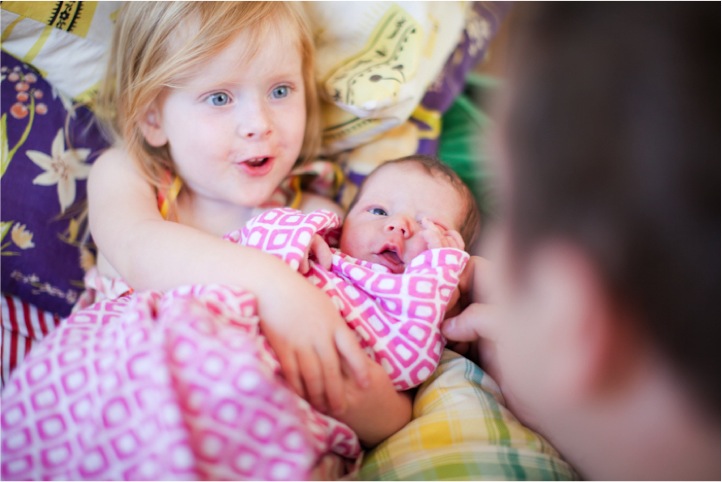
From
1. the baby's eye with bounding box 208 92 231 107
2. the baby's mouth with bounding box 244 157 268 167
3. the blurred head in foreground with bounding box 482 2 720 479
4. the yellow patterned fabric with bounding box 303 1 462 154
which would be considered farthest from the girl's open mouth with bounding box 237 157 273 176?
the blurred head in foreground with bounding box 482 2 720 479

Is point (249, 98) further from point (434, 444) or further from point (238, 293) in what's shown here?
point (434, 444)

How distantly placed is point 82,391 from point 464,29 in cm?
114

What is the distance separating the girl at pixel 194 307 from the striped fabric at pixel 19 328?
5.0 inches

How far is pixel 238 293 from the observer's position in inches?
30.3

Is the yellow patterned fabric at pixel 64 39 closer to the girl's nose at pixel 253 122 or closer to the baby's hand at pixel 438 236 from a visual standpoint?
the girl's nose at pixel 253 122

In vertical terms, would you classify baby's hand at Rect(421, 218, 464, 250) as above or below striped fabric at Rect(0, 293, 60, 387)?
above

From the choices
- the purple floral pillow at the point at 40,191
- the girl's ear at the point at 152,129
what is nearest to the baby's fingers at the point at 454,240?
the girl's ear at the point at 152,129

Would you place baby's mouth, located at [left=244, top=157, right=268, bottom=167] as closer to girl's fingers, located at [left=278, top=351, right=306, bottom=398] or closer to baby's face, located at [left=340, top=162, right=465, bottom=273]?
baby's face, located at [left=340, top=162, right=465, bottom=273]

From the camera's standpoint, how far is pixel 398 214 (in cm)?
100

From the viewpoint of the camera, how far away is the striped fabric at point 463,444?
73cm

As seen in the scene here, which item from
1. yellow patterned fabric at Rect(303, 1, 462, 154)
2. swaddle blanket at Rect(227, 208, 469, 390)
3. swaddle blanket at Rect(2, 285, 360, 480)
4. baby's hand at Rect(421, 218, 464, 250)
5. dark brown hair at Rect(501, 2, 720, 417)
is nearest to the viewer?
dark brown hair at Rect(501, 2, 720, 417)

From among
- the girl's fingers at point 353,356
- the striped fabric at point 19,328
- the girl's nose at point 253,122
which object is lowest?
the striped fabric at point 19,328

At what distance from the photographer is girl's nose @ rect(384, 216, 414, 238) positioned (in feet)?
3.12

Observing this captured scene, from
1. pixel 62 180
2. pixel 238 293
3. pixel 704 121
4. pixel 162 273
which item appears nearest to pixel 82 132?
pixel 62 180
